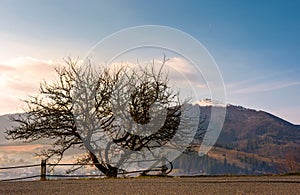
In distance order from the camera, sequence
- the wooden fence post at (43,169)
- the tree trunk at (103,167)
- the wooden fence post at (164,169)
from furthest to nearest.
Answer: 1. the tree trunk at (103,167)
2. the wooden fence post at (164,169)
3. the wooden fence post at (43,169)

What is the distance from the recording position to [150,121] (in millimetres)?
26234

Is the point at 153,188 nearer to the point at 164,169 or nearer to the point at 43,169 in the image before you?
the point at 164,169

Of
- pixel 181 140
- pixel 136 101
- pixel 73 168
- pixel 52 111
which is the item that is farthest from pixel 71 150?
pixel 181 140

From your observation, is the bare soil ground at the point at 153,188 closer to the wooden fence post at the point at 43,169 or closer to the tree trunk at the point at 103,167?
the wooden fence post at the point at 43,169

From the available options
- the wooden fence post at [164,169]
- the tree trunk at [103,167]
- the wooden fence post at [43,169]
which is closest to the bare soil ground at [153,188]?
the wooden fence post at [43,169]

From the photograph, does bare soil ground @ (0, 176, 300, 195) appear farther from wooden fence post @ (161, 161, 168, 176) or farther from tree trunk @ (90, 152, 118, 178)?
tree trunk @ (90, 152, 118, 178)

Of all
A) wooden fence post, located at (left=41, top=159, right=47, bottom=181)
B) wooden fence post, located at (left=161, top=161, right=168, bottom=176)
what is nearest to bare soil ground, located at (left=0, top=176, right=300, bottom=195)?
wooden fence post, located at (left=41, top=159, right=47, bottom=181)

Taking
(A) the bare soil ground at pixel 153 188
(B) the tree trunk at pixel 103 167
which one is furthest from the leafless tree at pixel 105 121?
(A) the bare soil ground at pixel 153 188

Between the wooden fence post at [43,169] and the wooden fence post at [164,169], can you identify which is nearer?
the wooden fence post at [43,169]

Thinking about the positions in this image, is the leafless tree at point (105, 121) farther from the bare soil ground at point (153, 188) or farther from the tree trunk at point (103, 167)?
the bare soil ground at point (153, 188)

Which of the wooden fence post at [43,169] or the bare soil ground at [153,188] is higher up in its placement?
the wooden fence post at [43,169]

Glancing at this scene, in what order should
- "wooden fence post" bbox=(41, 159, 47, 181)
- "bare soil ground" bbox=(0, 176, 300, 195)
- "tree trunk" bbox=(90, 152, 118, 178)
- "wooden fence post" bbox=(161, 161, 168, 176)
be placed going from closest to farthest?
"bare soil ground" bbox=(0, 176, 300, 195) → "wooden fence post" bbox=(41, 159, 47, 181) → "wooden fence post" bbox=(161, 161, 168, 176) → "tree trunk" bbox=(90, 152, 118, 178)

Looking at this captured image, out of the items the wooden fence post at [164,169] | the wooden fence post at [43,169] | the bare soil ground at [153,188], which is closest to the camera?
the bare soil ground at [153,188]

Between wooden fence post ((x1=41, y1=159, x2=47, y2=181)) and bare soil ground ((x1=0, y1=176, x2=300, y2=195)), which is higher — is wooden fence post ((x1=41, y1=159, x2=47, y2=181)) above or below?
above
